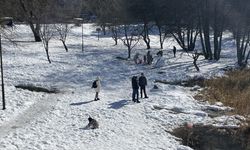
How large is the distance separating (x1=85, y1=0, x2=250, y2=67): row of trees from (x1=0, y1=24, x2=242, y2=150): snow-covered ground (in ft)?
9.92

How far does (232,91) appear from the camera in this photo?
29625 mm

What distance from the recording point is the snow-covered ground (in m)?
19.5

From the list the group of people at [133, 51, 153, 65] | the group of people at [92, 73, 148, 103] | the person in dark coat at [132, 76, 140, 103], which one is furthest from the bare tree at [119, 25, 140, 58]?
the person in dark coat at [132, 76, 140, 103]

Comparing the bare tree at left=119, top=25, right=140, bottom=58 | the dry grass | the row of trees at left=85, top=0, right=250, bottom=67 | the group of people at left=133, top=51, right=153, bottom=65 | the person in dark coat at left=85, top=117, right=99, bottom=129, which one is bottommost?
the person in dark coat at left=85, top=117, right=99, bottom=129

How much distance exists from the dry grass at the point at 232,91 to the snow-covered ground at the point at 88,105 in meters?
1.50

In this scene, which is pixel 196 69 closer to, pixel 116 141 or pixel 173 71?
pixel 173 71

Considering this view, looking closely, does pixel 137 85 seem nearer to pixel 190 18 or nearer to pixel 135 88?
pixel 135 88

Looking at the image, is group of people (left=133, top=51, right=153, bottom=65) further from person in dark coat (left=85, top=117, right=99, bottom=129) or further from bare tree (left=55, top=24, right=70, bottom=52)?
person in dark coat (left=85, top=117, right=99, bottom=129)

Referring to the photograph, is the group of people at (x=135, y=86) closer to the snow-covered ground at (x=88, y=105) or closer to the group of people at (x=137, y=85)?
the group of people at (x=137, y=85)

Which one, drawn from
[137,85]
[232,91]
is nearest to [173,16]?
[232,91]

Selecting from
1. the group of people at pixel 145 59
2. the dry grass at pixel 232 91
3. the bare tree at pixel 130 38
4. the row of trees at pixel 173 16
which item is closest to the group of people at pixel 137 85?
the dry grass at pixel 232 91

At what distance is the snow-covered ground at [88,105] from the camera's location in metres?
19.5

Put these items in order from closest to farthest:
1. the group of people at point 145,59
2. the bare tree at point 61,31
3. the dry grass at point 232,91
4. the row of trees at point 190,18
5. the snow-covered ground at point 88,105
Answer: the snow-covered ground at point 88,105
the dry grass at point 232,91
the group of people at point 145,59
the row of trees at point 190,18
the bare tree at point 61,31

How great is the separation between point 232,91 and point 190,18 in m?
20.0
